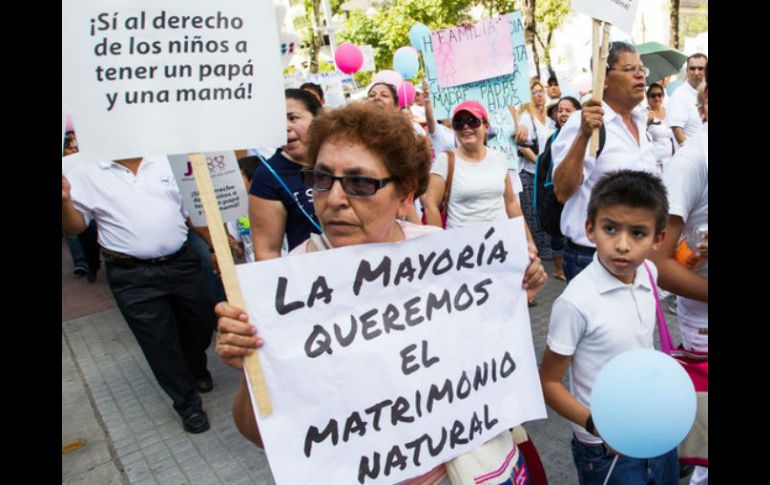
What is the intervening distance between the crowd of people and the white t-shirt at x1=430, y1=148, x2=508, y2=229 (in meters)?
0.01

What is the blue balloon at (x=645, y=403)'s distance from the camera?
45.1 inches

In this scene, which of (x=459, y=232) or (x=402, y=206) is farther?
(x=402, y=206)

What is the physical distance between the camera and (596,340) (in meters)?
1.68

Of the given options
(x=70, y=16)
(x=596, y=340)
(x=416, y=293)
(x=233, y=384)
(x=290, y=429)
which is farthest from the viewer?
(x=233, y=384)

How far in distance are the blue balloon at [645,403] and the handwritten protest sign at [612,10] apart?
1845 millimetres

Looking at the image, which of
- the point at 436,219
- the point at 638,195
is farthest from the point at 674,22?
the point at 638,195

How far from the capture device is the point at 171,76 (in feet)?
3.85

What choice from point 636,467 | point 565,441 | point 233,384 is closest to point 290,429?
point 636,467

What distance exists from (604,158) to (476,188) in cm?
109

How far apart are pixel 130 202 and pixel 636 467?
2.92m

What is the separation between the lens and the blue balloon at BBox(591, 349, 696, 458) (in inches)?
45.1

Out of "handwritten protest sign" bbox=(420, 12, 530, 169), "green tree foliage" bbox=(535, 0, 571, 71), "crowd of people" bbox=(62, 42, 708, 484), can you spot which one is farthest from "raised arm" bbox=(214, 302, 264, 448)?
"green tree foliage" bbox=(535, 0, 571, 71)
